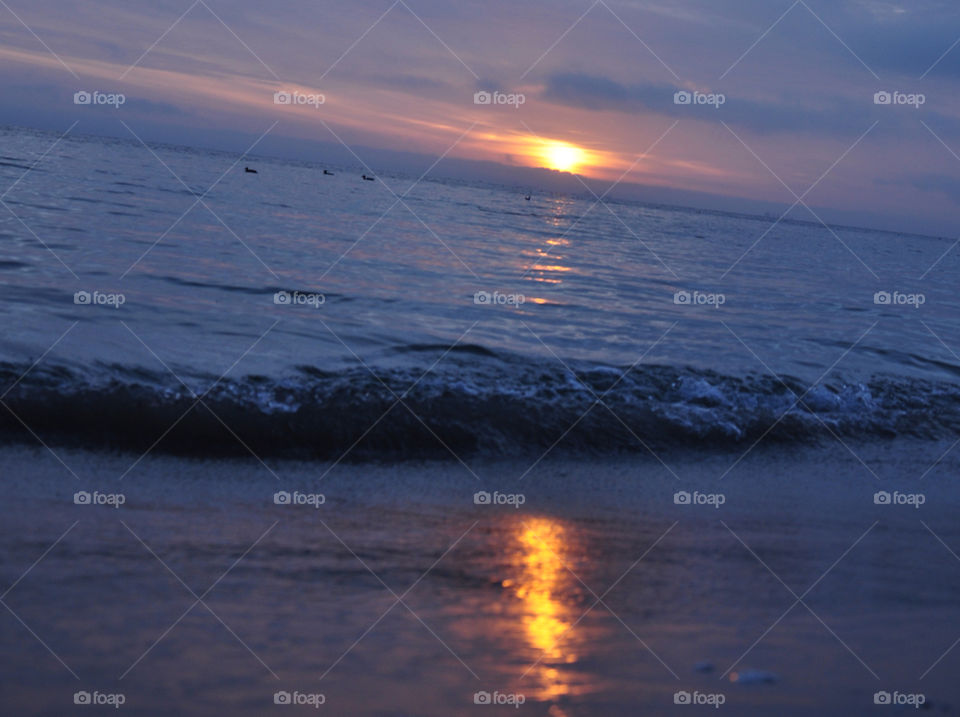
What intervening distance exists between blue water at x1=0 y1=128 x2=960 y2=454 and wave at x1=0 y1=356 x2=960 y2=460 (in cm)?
3

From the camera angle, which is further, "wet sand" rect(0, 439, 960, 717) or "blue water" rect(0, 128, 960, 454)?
"blue water" rect(0, 128, 960, 454)

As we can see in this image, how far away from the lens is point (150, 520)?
483cm

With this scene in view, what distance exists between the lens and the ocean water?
3461 millimetres

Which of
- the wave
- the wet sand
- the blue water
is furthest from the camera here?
the blue water

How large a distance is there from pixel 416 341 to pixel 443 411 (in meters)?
2.86

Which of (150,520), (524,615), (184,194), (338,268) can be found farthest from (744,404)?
(184,194)

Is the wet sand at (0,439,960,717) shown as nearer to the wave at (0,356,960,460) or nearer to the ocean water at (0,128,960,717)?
the ocean water at (0,128,960,717)

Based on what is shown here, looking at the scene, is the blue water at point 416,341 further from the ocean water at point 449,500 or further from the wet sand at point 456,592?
the wet sand at point 456,592

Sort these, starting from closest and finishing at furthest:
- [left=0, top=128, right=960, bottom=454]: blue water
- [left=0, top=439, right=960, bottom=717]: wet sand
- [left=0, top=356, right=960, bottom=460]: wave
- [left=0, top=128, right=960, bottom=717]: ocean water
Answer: [left=0, top=439, right=960, bottom=717]: wet sand < [left=0, top=128, right=960, bottom=717]: ocean water < [left=0, top=356, right=960, bottom=460]: wave < [left=0, top=128, right=960, bottom=454]: blue water

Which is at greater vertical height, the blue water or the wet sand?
the blue water

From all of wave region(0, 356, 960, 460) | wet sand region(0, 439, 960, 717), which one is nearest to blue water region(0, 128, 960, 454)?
wave region(0, 356, 960, 460)

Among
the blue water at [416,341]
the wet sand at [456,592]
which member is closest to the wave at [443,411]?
the blue water at [416,341]

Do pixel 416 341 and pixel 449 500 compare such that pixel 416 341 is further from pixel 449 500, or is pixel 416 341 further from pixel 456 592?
pixel 456 592

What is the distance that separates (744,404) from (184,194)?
2382 centimetres
